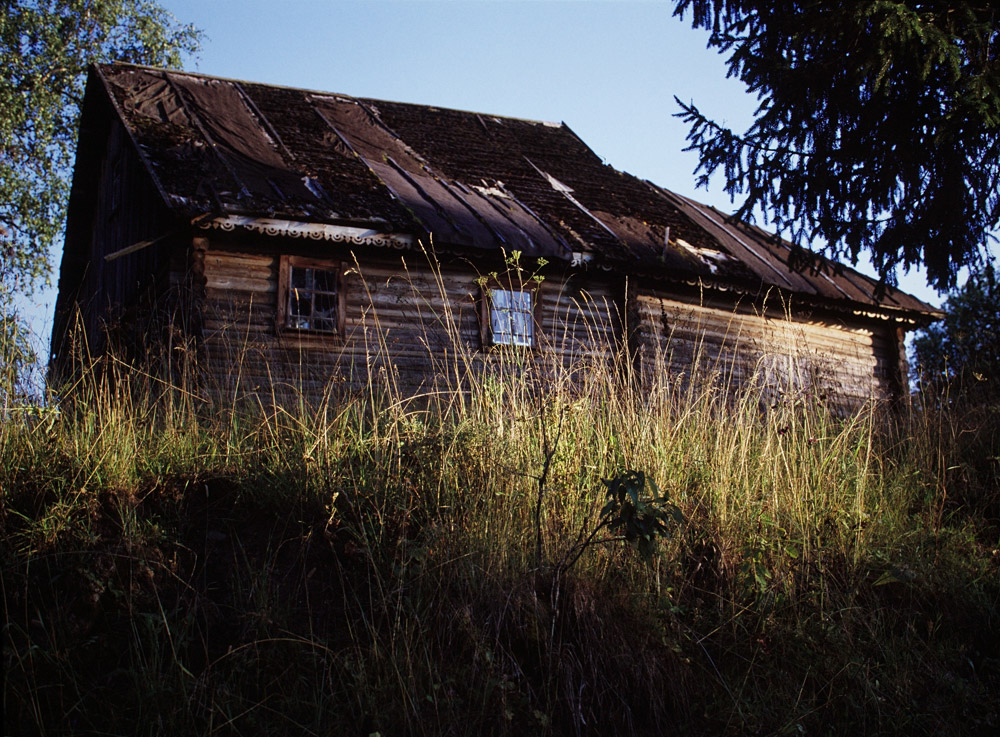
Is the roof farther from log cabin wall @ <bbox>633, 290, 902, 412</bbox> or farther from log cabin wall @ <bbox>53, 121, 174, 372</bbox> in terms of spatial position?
log cabin wall @ <bbox>53, 121, 174, 372</bbox>

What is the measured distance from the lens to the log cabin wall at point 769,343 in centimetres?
1226

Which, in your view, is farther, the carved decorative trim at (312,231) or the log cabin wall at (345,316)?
the log cabin wall at (345,316)

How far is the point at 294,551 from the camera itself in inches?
172

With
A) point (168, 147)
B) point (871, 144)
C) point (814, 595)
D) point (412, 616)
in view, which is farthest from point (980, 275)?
point (168, 147)

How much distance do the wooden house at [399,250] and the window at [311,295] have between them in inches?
1.0

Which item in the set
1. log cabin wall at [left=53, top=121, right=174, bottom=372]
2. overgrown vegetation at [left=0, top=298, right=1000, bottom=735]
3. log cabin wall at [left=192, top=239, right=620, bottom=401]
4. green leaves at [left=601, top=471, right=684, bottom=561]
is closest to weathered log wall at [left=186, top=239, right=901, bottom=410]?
log cabin wall at [left=192, top=239, right=620, bottom=401]

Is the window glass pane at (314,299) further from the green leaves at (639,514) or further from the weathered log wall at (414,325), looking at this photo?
the green leaves at (639,514)

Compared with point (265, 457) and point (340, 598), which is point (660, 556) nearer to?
point (340, 598)

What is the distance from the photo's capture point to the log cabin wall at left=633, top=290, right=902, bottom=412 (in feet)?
40.2

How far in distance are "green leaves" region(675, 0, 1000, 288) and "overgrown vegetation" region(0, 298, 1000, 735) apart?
2.69 metres

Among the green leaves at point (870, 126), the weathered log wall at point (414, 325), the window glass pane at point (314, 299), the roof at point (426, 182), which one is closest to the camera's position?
the green leaves at point (870, 126)

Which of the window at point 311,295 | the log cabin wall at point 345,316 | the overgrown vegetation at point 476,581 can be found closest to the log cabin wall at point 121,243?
the log cabin wall at point 345,316

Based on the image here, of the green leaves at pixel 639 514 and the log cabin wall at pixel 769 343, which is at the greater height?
the log cabin wall at pixel 769 343

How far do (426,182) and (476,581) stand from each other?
344 inches
